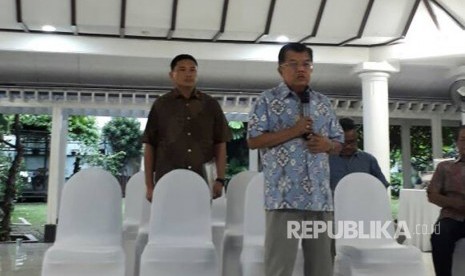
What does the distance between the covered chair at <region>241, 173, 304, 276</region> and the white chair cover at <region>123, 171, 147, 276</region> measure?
101 centimetres

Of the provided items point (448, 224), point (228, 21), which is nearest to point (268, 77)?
point (228, 21)

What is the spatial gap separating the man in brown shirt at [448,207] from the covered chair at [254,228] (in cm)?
115

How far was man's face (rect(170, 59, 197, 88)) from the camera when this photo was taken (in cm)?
279

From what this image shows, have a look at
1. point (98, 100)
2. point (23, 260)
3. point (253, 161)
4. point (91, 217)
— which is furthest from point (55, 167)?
point (91, 217)

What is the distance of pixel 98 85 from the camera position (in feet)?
24.0

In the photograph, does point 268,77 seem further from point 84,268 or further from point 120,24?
point 84,268

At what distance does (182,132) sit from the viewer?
275 centimetres

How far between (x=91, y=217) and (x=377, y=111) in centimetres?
492

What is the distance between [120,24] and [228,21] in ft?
4.41

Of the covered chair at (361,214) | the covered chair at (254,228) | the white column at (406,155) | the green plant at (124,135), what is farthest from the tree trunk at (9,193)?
the white column at (406,155)

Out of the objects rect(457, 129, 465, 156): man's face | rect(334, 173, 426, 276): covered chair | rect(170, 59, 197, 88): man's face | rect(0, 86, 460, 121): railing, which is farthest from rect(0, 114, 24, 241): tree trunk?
rect(457, 129, 465, 156): man's face

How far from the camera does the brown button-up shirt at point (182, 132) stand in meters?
2.76

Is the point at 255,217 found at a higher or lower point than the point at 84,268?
higher

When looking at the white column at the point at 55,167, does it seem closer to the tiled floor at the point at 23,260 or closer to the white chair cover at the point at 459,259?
the tiled floor at the point at 23,260
